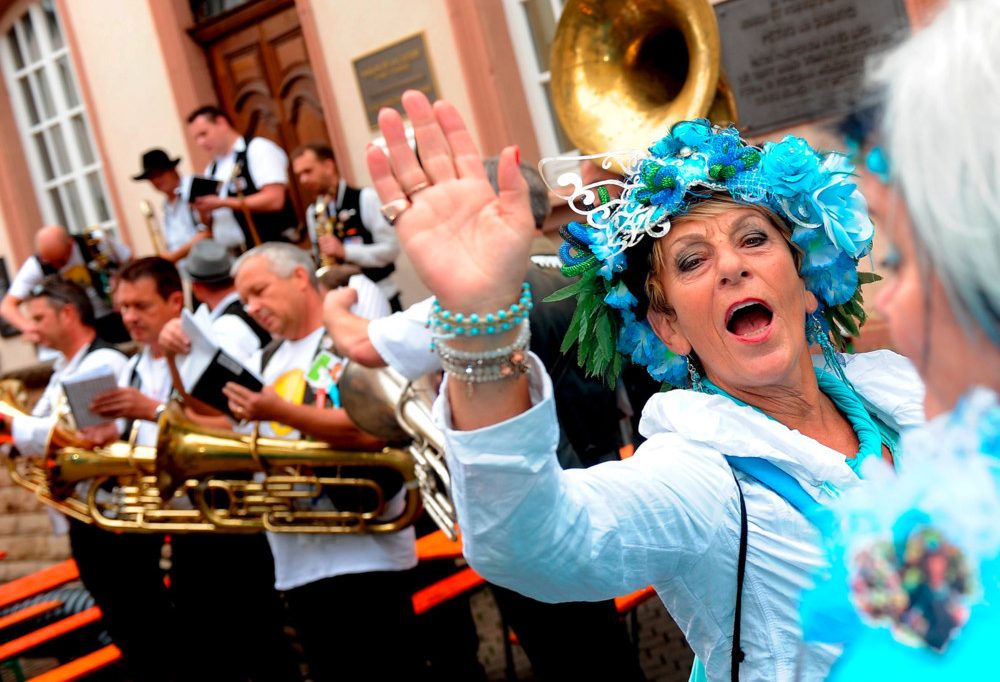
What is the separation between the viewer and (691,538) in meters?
1.52

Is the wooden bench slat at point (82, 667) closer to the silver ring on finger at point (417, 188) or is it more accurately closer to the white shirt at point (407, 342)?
the white shirt at point (407, 342)

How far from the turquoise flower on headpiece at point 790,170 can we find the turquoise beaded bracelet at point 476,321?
850 millimetres

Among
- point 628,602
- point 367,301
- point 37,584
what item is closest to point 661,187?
point 628,602

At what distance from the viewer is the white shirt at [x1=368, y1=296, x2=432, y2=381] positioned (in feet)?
9.66

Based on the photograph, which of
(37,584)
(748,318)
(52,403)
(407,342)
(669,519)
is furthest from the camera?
(37,584)

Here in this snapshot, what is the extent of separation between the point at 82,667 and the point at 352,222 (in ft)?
8.78

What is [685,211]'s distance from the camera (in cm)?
196

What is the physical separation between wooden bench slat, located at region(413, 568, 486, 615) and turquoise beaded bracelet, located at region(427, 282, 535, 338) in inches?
116

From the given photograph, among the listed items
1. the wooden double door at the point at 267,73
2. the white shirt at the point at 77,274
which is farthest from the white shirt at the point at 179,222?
the wooden double door at the point at 267,73

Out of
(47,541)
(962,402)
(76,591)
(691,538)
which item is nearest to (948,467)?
(962,402)

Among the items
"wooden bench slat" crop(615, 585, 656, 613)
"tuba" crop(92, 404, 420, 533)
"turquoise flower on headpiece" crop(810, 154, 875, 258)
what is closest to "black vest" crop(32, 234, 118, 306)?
"tuba" crop(92, 404, 420, 533)

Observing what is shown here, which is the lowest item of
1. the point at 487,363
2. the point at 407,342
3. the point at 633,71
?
the point at 407,342

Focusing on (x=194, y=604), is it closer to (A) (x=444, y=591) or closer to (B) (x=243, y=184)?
(A) (x=444, y=591)

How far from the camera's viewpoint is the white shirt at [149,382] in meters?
4.96
